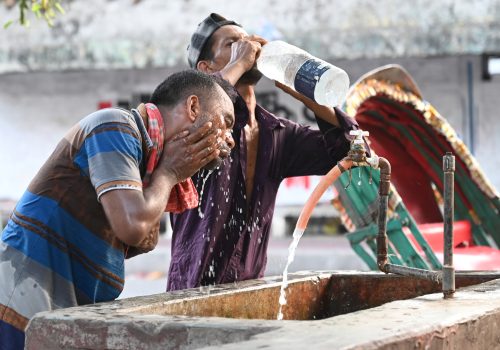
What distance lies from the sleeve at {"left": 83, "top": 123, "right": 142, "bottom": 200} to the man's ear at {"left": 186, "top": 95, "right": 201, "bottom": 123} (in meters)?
0.21

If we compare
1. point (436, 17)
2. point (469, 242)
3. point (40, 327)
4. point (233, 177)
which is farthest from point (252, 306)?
point (436, 17)

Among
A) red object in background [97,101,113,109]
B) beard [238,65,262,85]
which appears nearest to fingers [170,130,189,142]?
beard [238,65,262,85]

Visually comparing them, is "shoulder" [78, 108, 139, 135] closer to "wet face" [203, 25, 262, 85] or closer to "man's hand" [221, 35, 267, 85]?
"man's hand" [221, 35, 267, 85]

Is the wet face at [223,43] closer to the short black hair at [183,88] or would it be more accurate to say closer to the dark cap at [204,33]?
the dark cap at [204,33]

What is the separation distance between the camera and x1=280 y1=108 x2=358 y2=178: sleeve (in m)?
4.11

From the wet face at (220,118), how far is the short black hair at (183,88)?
3 cm

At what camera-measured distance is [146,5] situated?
35.7 feet

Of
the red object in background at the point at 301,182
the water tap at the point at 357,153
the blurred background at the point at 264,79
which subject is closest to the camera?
the water tap at the point at 357,153

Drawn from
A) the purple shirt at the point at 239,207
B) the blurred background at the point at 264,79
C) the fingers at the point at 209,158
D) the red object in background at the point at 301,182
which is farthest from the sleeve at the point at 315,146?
the red object in background at the point at 301,182

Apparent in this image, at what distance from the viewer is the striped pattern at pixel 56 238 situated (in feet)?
9.38

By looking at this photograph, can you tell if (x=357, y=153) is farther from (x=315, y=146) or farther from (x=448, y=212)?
(x=315, y=146)

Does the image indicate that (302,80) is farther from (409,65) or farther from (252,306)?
(409,65)

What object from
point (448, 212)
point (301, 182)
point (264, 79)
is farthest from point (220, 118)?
point (301, 182)

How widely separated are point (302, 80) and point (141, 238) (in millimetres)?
1134
